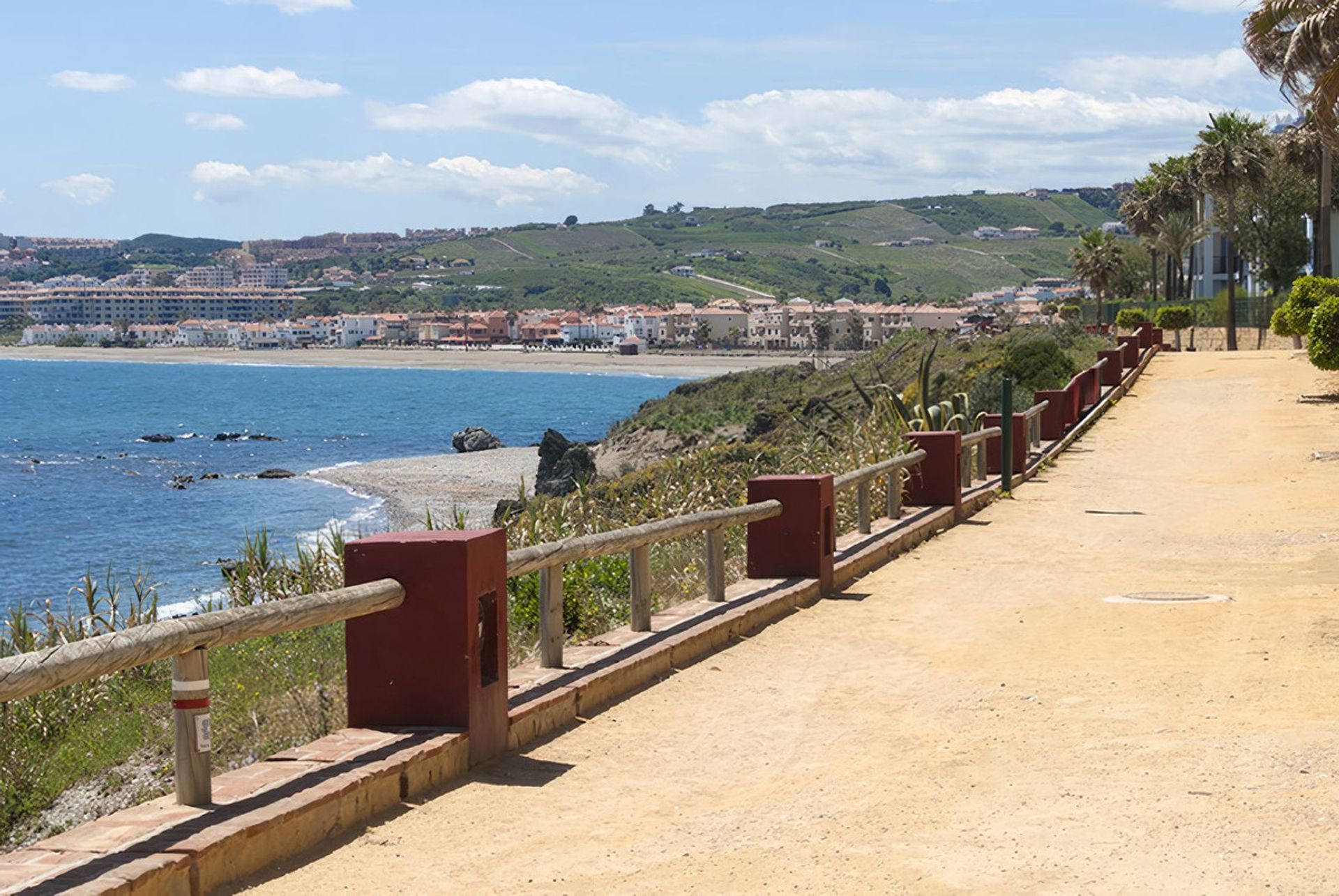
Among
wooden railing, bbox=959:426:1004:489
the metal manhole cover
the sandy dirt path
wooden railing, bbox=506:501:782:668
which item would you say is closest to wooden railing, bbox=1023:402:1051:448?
wooden railing, bbox=959:426:1004:489

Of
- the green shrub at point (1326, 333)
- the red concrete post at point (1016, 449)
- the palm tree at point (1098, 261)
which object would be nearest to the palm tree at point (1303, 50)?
the green shrub at point (1326, 333)

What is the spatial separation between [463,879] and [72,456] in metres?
76.8

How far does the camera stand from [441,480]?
61844 mm

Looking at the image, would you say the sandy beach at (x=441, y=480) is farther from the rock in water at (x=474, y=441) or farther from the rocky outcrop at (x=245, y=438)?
the rocky outcrop at (x=245, y=438)

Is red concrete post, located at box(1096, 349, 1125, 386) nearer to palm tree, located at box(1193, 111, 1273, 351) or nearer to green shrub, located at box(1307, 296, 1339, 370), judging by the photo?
green shrub, located at box(1307, 296, 1339, 370)

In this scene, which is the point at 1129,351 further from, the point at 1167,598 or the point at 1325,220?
the point at 1167,598

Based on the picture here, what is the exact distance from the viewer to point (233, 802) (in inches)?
232

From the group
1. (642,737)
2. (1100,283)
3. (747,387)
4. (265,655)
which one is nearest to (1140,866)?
(642,737)

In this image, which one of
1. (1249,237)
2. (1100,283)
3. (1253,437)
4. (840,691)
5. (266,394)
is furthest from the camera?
(266,394)

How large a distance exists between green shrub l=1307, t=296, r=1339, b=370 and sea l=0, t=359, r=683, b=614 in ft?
57.9

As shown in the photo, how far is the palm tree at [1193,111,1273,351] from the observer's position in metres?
62.6

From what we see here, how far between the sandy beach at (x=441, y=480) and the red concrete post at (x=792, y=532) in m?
30.3

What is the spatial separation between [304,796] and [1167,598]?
8061mm

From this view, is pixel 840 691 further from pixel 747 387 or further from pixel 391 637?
pixel 747 387
